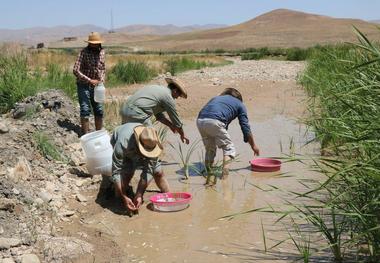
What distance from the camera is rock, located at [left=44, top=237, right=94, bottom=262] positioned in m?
4.13

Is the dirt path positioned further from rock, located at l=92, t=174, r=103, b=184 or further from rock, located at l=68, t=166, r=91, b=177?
rock, located at l=68, t=166, r=91, b=177

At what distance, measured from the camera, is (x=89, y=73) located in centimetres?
763

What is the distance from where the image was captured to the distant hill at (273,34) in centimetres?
8612

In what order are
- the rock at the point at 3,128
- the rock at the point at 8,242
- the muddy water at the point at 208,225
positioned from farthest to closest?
the rock at the point at 3,128
the muddy water at the point at 208,225
the rock at the point at 8,242

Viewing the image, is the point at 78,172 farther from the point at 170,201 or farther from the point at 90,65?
the point at 90,65

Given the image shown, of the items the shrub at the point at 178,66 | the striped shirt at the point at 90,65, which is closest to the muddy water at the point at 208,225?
the striped shirt at the point at 90,65

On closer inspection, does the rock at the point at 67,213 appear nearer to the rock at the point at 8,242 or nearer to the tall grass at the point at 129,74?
the rock at the point at 8,242

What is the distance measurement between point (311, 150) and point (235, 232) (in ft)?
11.9

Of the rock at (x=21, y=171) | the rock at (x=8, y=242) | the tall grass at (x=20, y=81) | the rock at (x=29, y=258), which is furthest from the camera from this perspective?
the tall grass at (x=20, y=81)

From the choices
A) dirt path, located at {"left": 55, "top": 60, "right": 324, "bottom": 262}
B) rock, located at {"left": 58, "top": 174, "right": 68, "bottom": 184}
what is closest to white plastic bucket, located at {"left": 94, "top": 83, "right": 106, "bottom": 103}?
dirt path, located at {"left": 55, "top": 60, "right": 324, "bottom": 262}

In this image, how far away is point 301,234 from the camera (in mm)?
4297

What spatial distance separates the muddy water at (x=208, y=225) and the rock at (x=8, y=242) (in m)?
0.86

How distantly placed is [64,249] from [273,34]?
105 metres

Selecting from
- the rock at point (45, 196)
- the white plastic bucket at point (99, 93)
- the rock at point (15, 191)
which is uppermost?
the white plastic bucket at point (99, 93)
